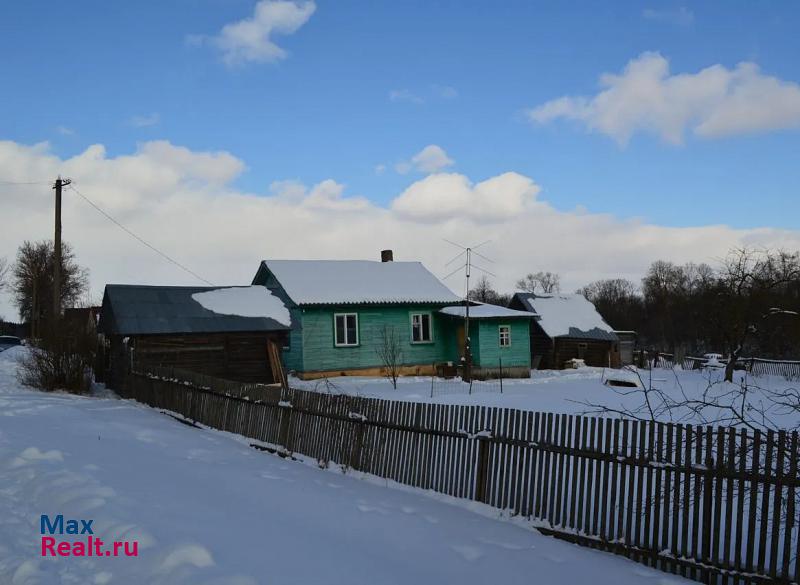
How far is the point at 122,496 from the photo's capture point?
262 inches

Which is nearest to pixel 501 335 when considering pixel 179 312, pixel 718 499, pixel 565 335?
pixel 565 335

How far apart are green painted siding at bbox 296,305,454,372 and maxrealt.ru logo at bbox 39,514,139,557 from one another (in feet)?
66.0

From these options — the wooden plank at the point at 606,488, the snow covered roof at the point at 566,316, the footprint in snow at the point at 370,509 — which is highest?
the snow covered roof at the point at 566,316

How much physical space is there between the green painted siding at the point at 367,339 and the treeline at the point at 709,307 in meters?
14.7

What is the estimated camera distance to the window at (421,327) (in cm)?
2877

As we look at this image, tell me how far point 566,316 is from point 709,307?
31.1 feet

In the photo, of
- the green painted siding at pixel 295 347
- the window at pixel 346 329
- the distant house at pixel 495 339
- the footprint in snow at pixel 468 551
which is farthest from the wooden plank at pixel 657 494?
the window at pixel 346 329

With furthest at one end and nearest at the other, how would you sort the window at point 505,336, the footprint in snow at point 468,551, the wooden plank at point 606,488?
the window at point 505,336
the wooden plank at point 606,488
the footprint in snow at point 468,551

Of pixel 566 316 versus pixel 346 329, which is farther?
pixel 566 316

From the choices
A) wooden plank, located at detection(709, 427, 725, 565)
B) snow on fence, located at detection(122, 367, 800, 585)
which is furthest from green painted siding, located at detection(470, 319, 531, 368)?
wooden plank, located at detection(709, 427, 725, 565)

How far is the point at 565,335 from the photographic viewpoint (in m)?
35.0

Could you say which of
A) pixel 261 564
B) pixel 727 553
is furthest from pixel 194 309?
pixel 727 553

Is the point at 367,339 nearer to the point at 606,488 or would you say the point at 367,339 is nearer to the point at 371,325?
the point at 371,325

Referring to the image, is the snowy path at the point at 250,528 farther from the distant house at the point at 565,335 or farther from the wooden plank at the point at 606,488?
the distant house at the point at 565,335
